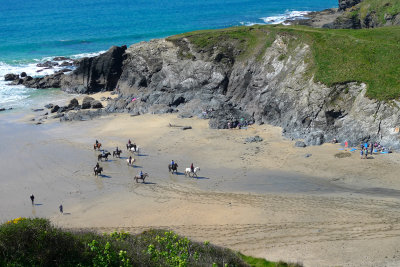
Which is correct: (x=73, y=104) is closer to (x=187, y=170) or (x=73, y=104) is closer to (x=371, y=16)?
(x=187, y=170)

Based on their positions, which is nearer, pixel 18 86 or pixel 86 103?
pixel 86 103

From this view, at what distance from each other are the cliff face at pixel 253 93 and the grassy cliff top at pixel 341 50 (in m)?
0.90

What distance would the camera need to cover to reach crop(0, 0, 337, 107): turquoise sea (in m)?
90.6

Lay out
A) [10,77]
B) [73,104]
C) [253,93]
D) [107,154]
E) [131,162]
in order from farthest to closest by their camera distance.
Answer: [10,77] < [73,104] < [253,93] < [107,154] < [131,162]

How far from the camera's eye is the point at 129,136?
46500mm

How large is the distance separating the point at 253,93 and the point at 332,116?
462 inches

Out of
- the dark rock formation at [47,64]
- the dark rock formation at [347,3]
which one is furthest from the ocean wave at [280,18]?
the dark rock formation at [47,64]

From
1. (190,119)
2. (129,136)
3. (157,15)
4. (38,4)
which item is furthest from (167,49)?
(38,4)

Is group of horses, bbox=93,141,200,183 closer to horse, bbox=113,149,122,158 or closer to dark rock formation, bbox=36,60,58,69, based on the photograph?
horse, bbox=113,149,122,158

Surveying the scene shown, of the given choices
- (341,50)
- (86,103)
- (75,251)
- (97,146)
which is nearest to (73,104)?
(86,103)

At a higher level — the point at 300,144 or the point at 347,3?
the point at 347,3

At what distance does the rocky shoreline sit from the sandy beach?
2730 millimetres

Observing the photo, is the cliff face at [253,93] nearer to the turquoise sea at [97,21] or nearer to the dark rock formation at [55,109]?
the dark rock formation at [55,109]

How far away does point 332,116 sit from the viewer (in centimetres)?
4259
